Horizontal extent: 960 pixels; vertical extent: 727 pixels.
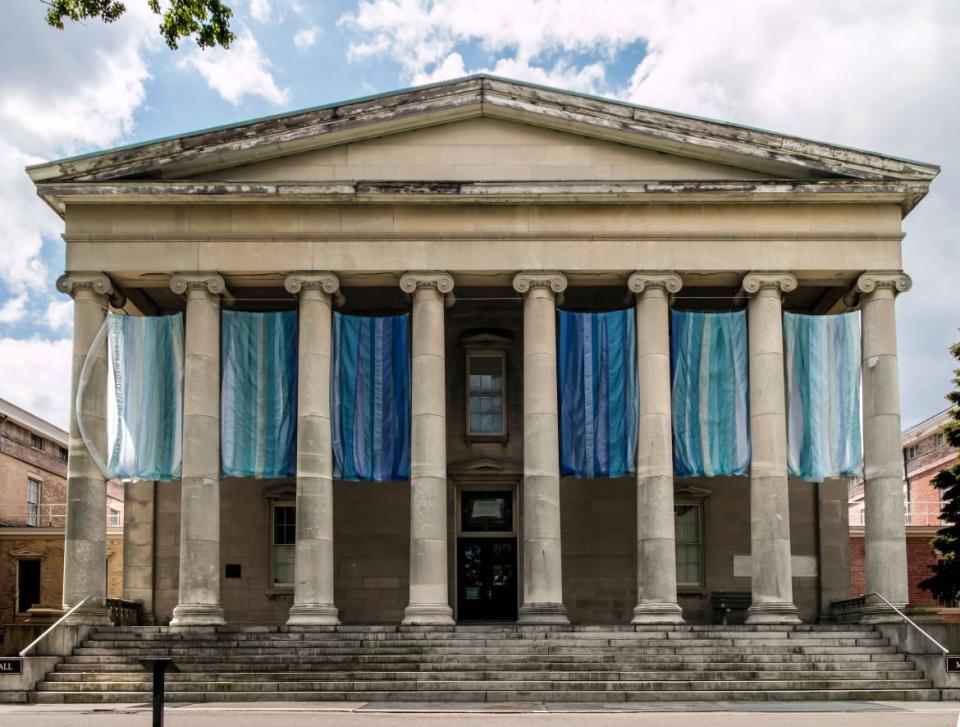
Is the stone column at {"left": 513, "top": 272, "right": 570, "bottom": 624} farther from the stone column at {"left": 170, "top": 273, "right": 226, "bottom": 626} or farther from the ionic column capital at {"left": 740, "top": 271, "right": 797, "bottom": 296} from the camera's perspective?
the stone column at {"left": 170, "top": 273, "right": 226, "bottom": 626}

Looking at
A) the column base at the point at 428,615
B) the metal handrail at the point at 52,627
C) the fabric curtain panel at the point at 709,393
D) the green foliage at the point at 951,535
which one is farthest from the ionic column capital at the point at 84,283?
the green foliage at the point at 951,535

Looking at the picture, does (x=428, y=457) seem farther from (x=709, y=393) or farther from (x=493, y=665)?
(x=709, y=393)

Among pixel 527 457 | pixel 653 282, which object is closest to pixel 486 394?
pixel 527 457

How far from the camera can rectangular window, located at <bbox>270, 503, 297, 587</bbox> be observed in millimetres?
39438

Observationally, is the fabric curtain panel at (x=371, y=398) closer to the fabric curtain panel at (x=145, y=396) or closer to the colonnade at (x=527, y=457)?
the colonnade at (x=527, y=457)

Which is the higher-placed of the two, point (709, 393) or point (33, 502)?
point (709, 393)

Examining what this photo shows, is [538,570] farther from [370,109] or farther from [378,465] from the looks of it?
[370,109]

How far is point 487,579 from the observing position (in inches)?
1550

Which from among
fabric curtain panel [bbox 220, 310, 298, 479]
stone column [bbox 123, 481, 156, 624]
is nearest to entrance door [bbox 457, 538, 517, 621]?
fabric curtain panel [bbox 220, 310, 298, 479]

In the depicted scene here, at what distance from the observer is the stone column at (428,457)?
109 ft

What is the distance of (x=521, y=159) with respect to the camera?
3578 centimetres

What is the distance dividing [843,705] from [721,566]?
40.5 feet

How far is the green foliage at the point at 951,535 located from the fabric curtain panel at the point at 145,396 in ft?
84.8

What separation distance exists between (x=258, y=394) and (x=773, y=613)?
1435 centimetres
